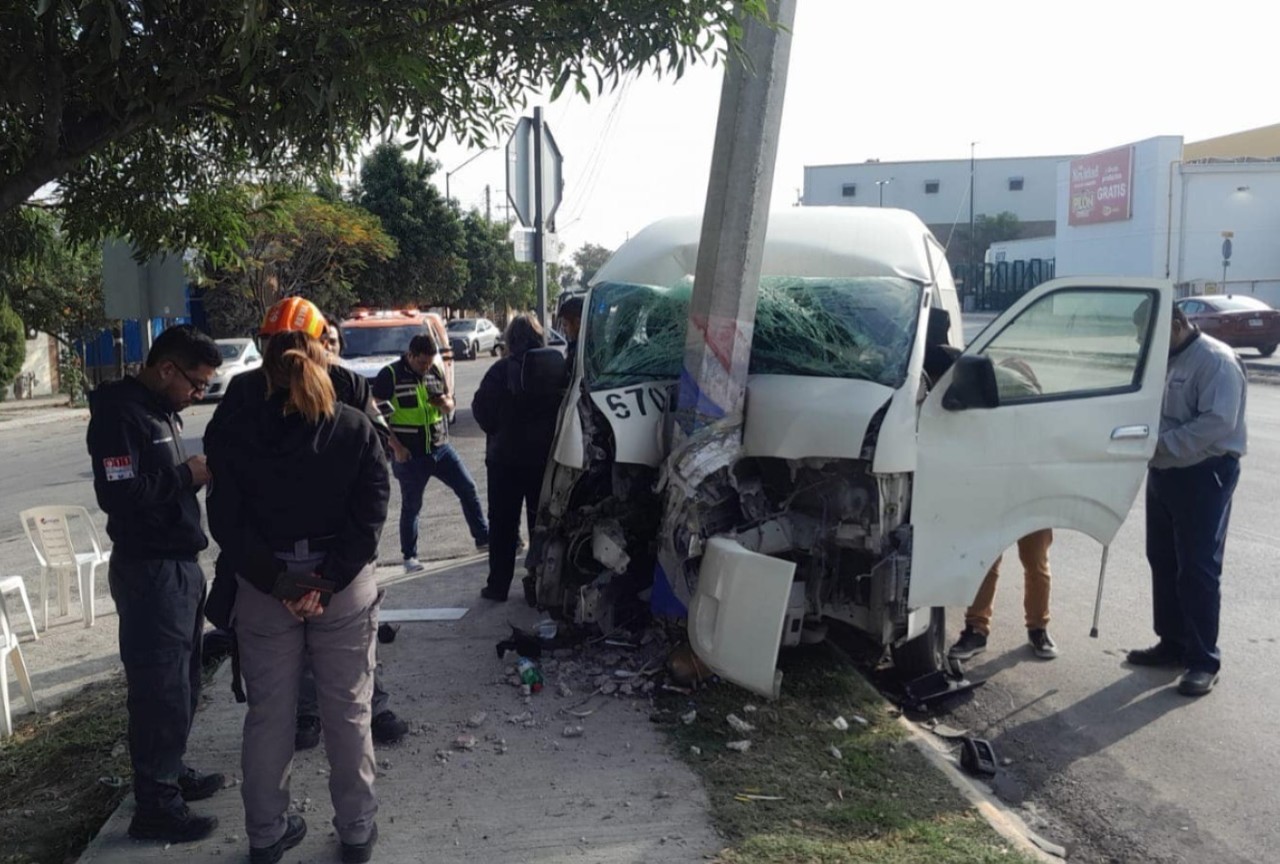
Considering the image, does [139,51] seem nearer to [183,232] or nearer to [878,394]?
[183,232]

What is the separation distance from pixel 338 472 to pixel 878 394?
2602 millimetres

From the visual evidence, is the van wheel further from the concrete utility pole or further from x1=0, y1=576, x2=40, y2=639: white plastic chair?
x1=0, y1=576, x2=40, y2=639: white plastic chair

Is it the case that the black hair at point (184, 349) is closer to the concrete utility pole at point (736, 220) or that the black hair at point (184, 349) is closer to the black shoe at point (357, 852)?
the black shoe at point (357, 852)

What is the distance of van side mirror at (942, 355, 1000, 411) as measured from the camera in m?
5.21

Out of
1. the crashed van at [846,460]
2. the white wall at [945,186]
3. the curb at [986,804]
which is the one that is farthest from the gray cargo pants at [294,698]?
the white wall at [945,186]

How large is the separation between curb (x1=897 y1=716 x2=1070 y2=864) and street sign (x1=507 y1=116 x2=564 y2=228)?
6.18 meters

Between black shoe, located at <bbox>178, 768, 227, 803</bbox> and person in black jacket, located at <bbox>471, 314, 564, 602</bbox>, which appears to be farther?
person in black jacket, located at <bbox>471, 314, 564, 602</bbox>

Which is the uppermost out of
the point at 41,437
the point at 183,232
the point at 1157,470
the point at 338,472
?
the point at 183,232

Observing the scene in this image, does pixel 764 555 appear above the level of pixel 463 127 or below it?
below

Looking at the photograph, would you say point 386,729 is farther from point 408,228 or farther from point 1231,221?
point 1231,221

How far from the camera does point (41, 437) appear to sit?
67.4ft

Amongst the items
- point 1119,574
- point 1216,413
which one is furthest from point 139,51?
point 1119,574

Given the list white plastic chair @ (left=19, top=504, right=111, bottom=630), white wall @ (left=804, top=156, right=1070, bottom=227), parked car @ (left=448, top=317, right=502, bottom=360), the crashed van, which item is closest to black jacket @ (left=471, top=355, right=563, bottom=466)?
the crashed van

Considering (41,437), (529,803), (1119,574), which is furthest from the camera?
(41,437)
